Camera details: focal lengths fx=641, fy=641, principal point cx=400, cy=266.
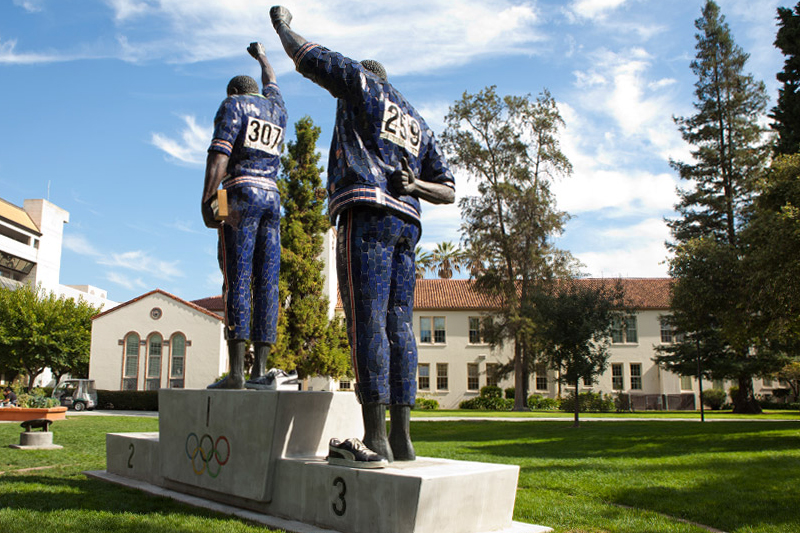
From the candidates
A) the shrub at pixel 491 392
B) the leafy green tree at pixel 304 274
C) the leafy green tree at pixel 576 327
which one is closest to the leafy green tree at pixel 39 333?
the leafy green tree at pixel 304 274

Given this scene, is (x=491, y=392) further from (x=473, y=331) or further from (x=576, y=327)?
(x=576, y=327)

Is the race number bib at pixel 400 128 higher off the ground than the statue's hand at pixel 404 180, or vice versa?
the race number bib at pixel 400 128

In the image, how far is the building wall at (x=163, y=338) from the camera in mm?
31641

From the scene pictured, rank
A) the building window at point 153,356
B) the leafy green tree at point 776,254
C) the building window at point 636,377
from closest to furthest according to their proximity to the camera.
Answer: the leafy green tree at point 776,254, the building window at point 153,356, the building window at point 636,377

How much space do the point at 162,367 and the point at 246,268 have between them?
2843cm

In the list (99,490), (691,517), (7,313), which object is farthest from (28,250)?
(691,517)

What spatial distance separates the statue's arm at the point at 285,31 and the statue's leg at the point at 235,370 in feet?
9.11

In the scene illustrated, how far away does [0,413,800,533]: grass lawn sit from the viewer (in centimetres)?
450

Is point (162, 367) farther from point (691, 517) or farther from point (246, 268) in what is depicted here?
point (691, 517)

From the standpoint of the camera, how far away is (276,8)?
495 centimetres

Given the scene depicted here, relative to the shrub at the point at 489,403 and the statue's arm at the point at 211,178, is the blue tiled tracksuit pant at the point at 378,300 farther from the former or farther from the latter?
the shrub at the point at 489,403

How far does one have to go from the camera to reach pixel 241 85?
6375 mm

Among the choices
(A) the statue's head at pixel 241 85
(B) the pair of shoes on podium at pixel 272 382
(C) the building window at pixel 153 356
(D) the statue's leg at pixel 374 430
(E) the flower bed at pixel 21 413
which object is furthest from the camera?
(C) the building window at pixel 153 356

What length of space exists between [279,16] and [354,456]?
10.7 ft
